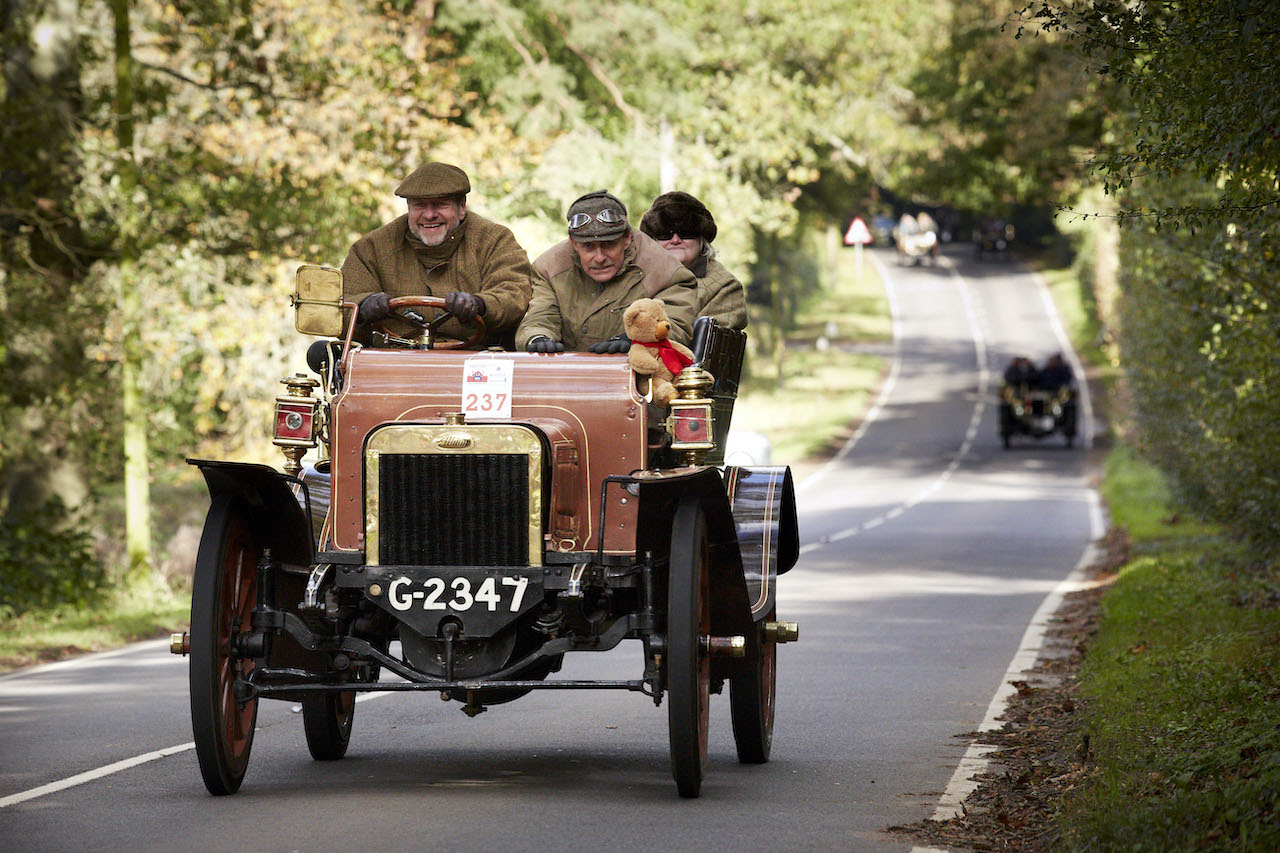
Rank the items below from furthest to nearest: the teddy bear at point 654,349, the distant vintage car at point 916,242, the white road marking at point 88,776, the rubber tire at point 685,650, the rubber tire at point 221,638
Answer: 1. the distant vintage car at point 916,242
2. the teddy bear at point 654,349
3. the white road marking at point 88,776
4. the rubber tire at point 221,638
5. the rubber tire at point 685,650

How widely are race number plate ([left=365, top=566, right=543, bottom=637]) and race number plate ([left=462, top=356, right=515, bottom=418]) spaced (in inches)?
31.0

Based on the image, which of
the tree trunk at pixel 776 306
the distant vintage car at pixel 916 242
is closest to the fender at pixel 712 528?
the tree trunk at pixel 776 306

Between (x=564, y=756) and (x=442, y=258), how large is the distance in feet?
8.20

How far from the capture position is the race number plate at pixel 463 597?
748 cm

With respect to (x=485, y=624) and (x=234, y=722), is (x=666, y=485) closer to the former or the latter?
(x=485, y=624)

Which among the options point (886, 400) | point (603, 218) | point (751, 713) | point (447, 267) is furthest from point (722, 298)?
point (886, 400)

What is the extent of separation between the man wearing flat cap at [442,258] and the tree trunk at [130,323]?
10.9 m

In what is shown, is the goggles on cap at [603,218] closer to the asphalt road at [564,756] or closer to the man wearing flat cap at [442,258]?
the man wearing flat cap at [442,258]

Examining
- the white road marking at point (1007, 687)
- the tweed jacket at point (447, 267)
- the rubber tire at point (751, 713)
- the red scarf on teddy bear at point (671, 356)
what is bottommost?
the white road marking at point (1007, 687)

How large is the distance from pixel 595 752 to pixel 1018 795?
7.25 feet

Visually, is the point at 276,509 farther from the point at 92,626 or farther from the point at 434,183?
the point at 92,626

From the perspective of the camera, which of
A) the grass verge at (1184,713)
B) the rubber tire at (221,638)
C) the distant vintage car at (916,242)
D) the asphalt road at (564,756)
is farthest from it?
the distant vintage car at (916,242)

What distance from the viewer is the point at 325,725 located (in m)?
8.81

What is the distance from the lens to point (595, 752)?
9258 millimetres
